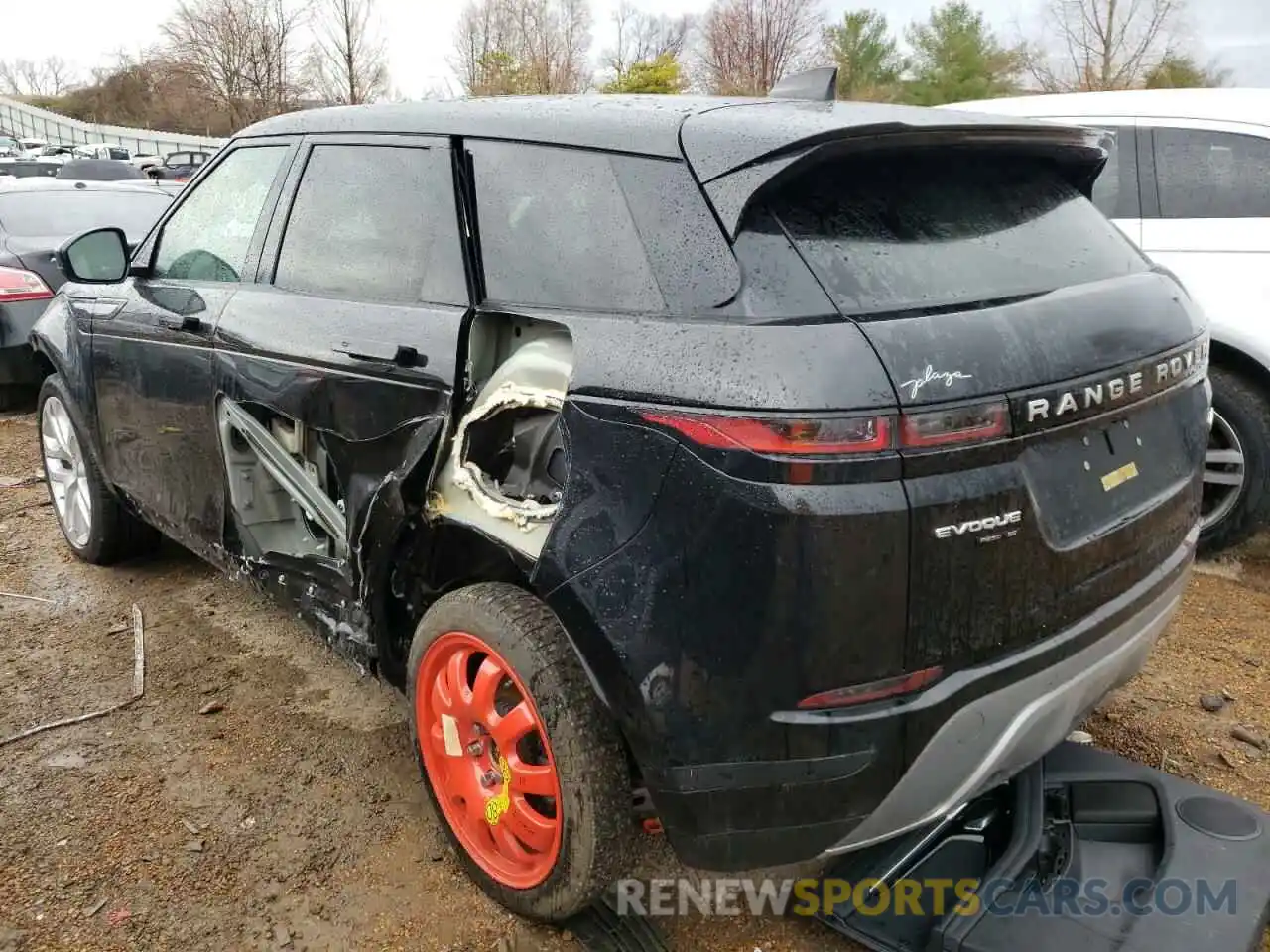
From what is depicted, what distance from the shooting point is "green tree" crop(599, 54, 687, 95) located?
3278 cm

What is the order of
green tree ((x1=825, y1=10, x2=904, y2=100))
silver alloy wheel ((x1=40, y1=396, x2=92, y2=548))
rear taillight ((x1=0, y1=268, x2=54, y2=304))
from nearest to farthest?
silver alloy wheel ((x1=40, y1=396, x2=92, y2=548)) → rear taillight ((x1=0, y1=268, x2=54, y2=304)) → green tree ((x1=825, y1=10, x2=904, y2=100))

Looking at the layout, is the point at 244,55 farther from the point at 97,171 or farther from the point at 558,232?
the point at 558,232

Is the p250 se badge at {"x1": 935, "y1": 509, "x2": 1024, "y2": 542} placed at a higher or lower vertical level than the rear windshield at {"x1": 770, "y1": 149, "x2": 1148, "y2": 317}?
lower

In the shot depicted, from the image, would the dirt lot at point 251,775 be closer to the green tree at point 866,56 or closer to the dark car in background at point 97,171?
the dark car in background at point 97,171

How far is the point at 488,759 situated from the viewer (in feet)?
7.79

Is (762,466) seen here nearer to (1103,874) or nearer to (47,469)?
(1103,874)

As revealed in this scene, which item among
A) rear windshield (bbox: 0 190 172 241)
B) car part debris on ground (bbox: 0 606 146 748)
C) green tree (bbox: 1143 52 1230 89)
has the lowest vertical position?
car part debris on ground (bbox: 0 606 146 748)

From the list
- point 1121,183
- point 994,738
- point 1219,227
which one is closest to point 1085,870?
point 994,738

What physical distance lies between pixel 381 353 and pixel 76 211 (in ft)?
22.4

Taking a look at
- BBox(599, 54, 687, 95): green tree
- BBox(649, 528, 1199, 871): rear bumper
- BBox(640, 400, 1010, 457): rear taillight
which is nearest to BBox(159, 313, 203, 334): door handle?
BBox(640, 400, 1010, 457): rear taillight

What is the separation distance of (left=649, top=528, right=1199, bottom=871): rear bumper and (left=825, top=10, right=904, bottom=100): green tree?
32.0 m

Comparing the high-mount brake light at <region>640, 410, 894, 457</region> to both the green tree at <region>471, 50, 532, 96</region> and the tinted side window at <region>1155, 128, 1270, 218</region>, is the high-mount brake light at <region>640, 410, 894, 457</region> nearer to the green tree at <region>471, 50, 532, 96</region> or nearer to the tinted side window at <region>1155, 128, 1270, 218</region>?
the tinted side window at <region>1155, 128, 1270, 218</region>

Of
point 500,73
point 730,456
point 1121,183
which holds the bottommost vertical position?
point 730,456

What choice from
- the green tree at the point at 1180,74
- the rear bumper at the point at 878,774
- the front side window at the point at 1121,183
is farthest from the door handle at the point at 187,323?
the green tree at the point at 1180,74
